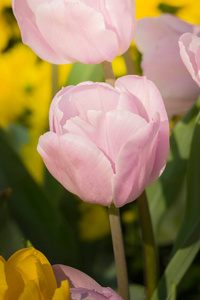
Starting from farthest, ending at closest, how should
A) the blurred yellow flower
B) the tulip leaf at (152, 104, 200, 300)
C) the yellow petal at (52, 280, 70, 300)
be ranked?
1. the blurred yellow flower
2. the tulip leaf at (152, 104, 200, 300)
3. the yellow petal at (52, 280, 70, 300)

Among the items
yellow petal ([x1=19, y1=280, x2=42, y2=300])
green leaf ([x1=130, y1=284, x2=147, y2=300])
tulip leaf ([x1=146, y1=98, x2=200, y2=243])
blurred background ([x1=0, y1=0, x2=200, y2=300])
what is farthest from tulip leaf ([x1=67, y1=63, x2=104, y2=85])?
yellow petal ([x1=19, y1=280, x2=42, y2=300])

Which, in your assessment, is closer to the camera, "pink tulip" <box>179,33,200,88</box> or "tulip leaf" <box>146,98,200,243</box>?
"pink tulip" <box>179,33,200,88</box>

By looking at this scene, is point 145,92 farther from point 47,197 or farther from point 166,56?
point 47,197

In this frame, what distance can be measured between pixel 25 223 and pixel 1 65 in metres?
0.32

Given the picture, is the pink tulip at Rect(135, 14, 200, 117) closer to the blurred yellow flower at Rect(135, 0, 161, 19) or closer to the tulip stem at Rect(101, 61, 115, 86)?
the tulip stem at Rect(101, 61, 115, 86)

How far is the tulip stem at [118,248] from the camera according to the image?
33cm

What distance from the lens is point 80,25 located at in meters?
0.31

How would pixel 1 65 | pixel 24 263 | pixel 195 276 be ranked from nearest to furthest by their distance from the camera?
pixel 24 263, pixel 195 276, pixel 1 65

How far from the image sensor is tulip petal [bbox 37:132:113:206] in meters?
0.28

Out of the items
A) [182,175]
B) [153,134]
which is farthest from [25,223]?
[153,134]

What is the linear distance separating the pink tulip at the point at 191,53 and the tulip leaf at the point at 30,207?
0.25 m

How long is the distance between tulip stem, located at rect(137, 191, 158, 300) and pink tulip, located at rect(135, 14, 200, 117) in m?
0.10

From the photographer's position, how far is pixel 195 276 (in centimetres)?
64

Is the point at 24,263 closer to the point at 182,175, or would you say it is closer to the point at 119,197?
the point at 119,197
